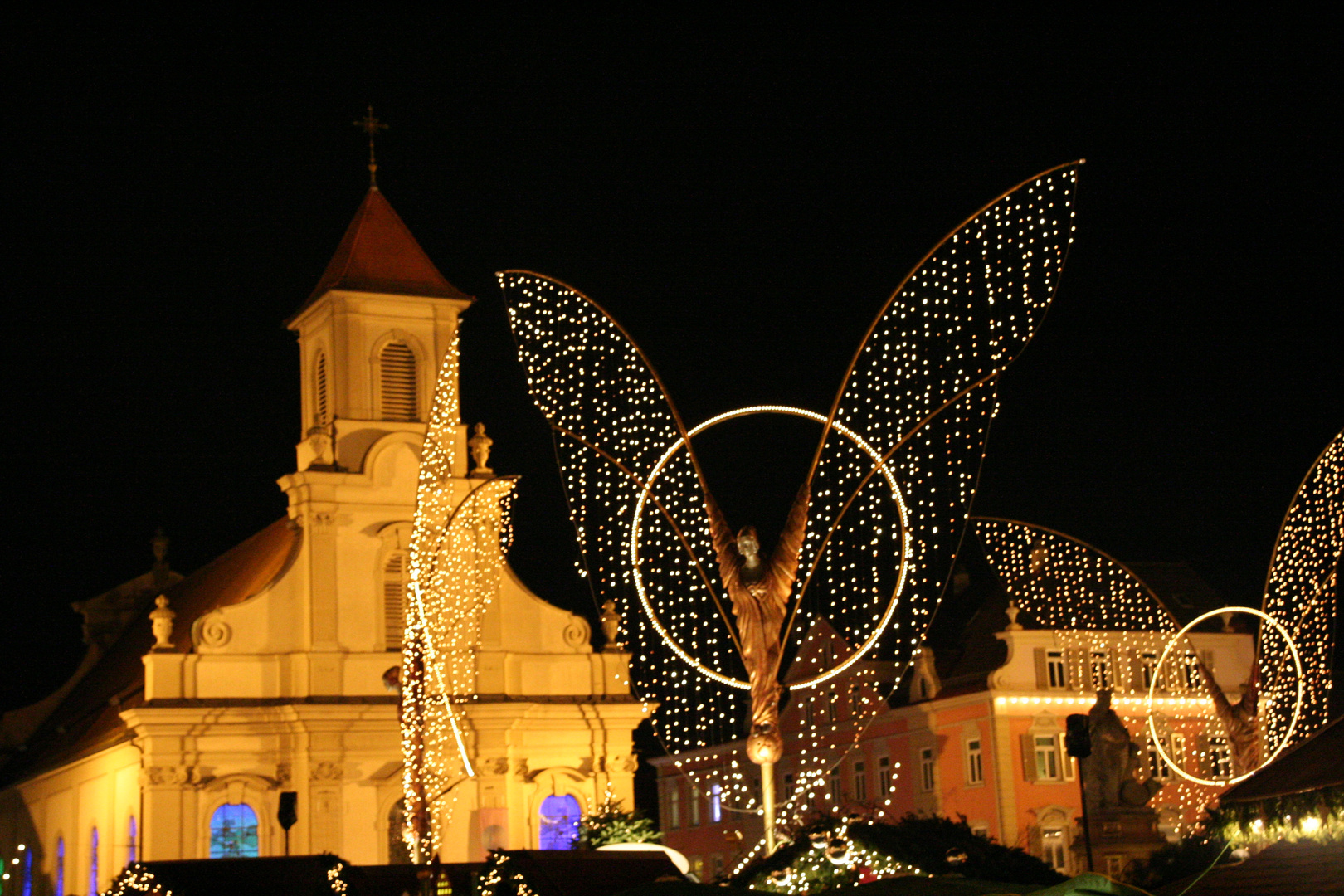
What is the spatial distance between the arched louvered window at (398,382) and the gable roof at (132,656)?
372cm

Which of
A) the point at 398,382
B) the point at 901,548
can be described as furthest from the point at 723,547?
the point at 398,382

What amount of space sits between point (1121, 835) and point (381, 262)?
2475 centimetres

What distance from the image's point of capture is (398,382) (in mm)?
45188

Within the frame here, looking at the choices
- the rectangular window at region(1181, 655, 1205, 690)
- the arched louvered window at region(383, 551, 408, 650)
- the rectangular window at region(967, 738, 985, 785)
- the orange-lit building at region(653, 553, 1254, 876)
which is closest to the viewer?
the arched louvered window at region(383, 551, 408, 650)

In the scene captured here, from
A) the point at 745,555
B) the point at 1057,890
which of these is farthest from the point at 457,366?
the point at 1057,890

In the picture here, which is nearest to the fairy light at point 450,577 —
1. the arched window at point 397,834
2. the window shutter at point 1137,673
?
the arched window at point 397,834

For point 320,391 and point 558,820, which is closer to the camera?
point 558,820

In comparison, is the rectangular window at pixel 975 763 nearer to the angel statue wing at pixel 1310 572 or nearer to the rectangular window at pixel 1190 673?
the rectangular window at pixel 1190 673

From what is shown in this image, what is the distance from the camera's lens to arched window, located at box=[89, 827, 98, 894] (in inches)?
1802

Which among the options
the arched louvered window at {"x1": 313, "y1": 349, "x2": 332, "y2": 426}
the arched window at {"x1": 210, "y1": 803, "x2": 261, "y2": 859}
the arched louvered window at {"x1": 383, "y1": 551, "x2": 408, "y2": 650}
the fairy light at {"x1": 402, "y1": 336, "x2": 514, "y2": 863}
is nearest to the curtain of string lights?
the fairy light at {"x1": 402, "y1": 336, "x2": 514, "y2": 863}

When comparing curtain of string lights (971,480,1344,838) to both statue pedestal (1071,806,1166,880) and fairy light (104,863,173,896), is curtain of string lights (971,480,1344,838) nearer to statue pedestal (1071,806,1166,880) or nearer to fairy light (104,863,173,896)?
statue pedestal (1071,806,1166,880)

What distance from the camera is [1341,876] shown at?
43.8 feet

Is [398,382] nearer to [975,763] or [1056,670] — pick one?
[975,763]

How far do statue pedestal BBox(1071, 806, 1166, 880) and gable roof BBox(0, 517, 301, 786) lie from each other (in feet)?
67.9
